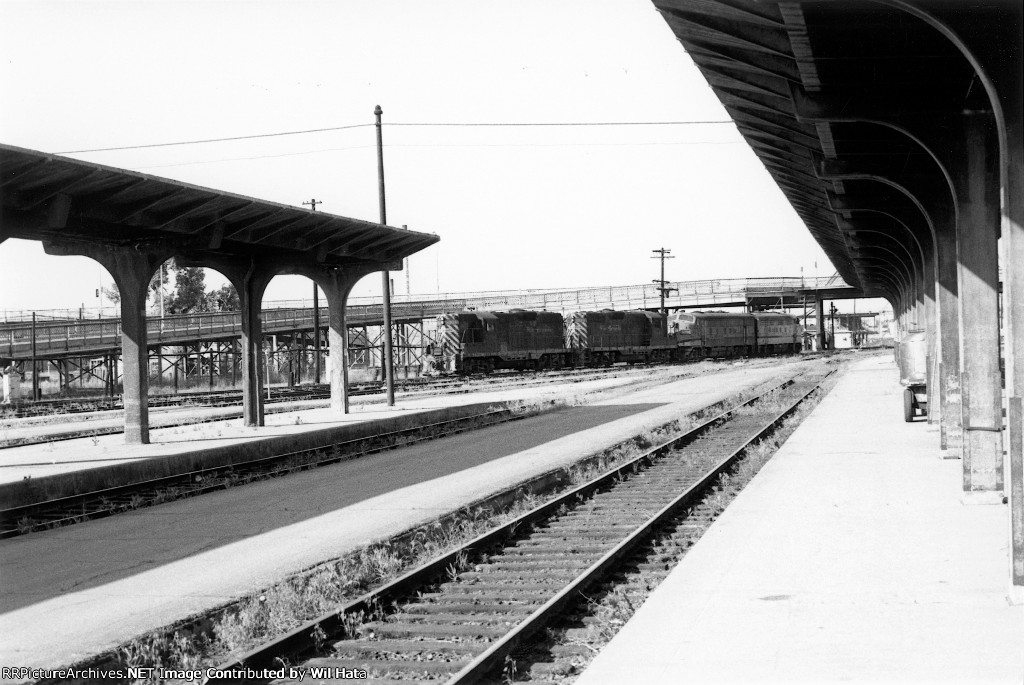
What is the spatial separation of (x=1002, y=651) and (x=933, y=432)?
13.9 metres

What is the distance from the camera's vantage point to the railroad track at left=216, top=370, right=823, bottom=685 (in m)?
6.29

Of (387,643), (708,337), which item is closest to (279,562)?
(387,643)

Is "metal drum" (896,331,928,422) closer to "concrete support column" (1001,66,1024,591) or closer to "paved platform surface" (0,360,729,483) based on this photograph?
"paved platform surface" (0,360,729,483)

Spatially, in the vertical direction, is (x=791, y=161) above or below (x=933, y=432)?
above

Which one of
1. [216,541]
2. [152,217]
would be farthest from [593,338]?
[216,541]

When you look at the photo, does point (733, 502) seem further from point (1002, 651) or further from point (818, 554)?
point (1002, 651)

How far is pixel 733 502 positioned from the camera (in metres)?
12.4

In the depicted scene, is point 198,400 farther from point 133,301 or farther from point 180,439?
point 133,301

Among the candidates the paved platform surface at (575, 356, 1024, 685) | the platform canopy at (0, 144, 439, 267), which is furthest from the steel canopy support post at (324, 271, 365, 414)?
the paved platform surface at (575, 356, 1024, 685)

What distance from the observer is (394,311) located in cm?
7406

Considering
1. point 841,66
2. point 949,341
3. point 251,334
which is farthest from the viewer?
point 251,334

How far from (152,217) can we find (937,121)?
1196cm

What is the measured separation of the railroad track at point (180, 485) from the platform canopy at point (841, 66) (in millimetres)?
8905

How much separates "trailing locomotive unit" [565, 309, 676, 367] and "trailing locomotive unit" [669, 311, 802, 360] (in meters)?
4.20
